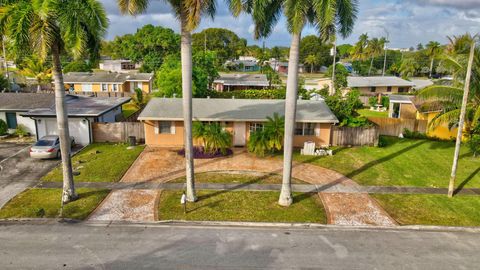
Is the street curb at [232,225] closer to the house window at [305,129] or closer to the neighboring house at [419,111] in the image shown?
the house window at [305,129]

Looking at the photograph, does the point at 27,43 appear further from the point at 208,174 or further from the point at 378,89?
the point at 378,89

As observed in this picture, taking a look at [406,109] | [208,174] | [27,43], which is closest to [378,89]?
[406,109]

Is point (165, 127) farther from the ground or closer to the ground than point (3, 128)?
farther from the ground

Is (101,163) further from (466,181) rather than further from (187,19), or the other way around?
(466,181)

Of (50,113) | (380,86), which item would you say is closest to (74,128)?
(50,113)

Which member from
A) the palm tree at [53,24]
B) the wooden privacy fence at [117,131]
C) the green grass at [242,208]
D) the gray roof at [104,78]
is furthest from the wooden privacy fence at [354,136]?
the gray roof at [104,78]
